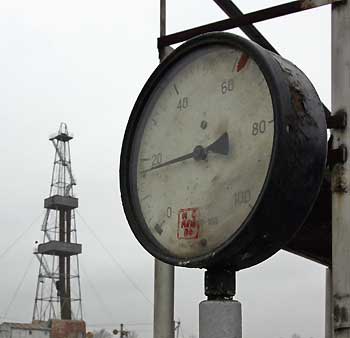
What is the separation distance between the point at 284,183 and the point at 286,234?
0.58ft

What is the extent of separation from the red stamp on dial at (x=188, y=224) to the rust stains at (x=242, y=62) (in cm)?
42

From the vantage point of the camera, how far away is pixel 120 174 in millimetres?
2354

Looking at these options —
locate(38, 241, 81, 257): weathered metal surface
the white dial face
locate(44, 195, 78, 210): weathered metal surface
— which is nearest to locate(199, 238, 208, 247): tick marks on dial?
the white dial face

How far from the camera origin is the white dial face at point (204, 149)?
1955 mm

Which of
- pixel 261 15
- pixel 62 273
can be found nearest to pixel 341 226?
pixel 261 15

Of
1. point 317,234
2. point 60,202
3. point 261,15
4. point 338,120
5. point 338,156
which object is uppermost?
point 60,202

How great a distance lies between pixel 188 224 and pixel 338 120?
628 millimetres

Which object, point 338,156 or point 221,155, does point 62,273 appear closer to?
point 338,156

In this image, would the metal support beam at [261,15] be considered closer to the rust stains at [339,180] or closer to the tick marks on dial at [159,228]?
the rust stains at [339,180]

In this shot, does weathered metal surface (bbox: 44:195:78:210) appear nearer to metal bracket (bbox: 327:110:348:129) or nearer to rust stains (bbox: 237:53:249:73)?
metal bracket (bbox: 327:110:348:129)

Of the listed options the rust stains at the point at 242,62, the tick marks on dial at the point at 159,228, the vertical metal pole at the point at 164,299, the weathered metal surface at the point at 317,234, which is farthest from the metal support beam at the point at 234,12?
the tick marks on dial at the point at 159,228

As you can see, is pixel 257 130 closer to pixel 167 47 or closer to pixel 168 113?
pixel 168 113

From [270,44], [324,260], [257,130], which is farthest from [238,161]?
[324,260]

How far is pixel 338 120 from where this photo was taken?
2.34 m
